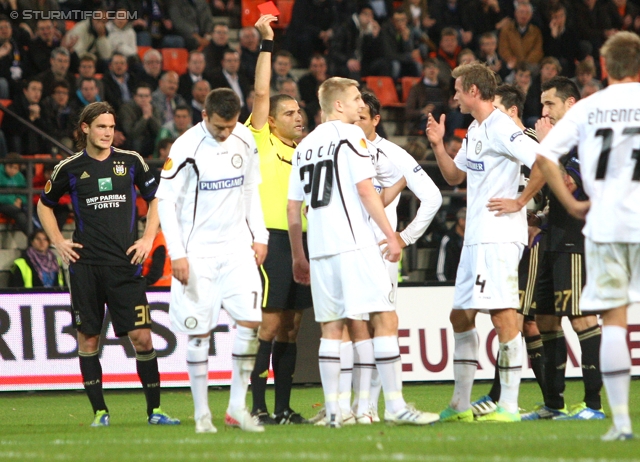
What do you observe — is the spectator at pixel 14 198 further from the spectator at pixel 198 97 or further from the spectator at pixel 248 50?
the spectator at pixel 248 50

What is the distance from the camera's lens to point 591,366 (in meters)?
7.98

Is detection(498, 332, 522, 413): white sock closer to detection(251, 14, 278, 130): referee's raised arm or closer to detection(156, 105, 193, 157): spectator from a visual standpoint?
detection(251, 14, 278, 130): referee's raised arm

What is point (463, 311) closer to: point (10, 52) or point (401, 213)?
point (401, 213)

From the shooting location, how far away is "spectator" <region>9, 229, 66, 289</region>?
12.8 meters

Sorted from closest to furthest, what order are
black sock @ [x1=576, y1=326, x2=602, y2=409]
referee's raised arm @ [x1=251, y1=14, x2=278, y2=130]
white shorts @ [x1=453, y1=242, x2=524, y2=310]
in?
white shorts @ [x1=453, y1=242, x2=524, y2=310] → black sock @ [x1=576, y1=326, x2=602, y2=409] → referee's raised arm @ [x1=251, y1=14, x2=278, y2=130]

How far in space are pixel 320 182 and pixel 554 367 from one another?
104 inches

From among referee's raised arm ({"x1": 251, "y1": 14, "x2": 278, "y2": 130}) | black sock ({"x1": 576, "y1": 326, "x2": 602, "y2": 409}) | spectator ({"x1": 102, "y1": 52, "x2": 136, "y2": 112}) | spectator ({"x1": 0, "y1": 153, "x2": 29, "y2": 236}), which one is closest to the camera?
black sock ({"x1": 576, "y1": 326, "x2": 602, "y2": 409})

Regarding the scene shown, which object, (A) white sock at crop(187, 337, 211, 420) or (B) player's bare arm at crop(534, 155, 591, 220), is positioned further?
(A) white sock at crop(187, 337, 211, 420)

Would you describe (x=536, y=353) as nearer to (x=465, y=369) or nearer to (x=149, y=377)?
(x=465, y=369)

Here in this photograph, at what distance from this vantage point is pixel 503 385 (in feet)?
25.0

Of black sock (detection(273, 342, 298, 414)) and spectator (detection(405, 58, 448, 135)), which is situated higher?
spectator (detection(405, 58, 448, 135))

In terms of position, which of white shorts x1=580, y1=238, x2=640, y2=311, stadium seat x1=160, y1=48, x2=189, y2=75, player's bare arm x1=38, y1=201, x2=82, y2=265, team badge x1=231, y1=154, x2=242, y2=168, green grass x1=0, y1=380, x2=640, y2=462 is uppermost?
stadium seat x1=160, y1=48, x2=189, y2=75

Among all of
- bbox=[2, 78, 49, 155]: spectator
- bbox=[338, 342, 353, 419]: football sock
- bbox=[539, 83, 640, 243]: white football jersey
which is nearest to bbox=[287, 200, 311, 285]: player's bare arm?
bbox=[338, 342, 353, 419]: football sock

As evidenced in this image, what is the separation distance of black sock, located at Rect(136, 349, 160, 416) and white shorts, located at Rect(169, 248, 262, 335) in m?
1.40
